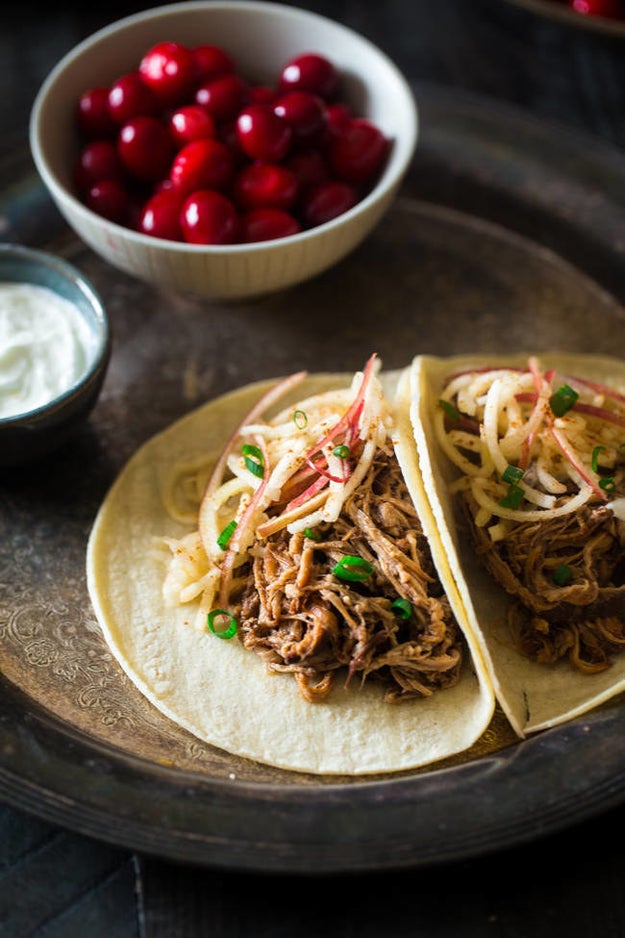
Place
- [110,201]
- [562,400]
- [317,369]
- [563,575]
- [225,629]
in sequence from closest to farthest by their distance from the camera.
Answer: [563,575], [225,629], [562,400], [110,201], [317,369]

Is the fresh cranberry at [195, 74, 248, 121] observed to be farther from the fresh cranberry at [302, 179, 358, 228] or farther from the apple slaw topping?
the apple slaw topping

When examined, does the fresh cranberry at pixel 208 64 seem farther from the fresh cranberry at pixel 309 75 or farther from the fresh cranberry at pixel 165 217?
the fresh cranberry at pixel 165 217

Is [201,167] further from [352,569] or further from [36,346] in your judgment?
[352,569]

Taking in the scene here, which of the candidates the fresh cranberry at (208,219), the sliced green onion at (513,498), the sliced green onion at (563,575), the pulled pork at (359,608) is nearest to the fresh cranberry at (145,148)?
the fresh cranberry at (208,219)

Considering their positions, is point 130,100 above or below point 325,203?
above

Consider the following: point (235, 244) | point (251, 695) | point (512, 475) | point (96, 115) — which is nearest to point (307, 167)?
point (235, 244)

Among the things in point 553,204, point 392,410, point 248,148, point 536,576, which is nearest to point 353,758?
point 536,576

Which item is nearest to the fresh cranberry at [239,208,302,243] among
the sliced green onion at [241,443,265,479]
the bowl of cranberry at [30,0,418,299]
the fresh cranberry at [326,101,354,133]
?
the bowl of cranberry at [30,0,418,299]

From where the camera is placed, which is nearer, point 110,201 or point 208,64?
point 110,201
